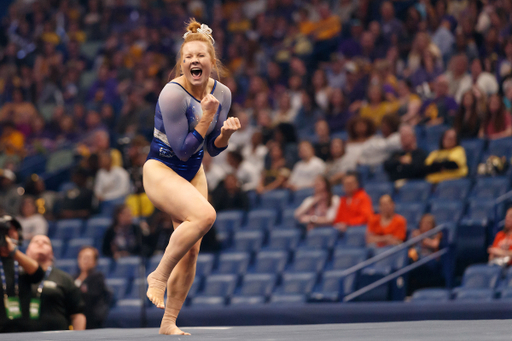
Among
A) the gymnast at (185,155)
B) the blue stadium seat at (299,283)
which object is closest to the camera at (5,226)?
A: the gymnast at (185,155)

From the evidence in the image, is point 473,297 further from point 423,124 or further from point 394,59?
point 394,59

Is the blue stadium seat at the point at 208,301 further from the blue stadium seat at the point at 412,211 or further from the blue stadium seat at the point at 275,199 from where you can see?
the blue stadium seat at the point at 412,211

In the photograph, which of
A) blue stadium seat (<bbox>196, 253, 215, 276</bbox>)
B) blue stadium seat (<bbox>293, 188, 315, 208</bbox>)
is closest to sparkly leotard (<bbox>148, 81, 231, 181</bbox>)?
blue stadium seat (<bbox>196, 253, 215, 276</bbox>)

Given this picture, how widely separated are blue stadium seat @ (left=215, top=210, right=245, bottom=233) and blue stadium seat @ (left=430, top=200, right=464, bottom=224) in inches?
97.8

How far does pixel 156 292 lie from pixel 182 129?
2.97 ft

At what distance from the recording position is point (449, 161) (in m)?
8.00

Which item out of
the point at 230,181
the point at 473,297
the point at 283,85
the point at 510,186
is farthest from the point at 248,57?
the point at 473,297

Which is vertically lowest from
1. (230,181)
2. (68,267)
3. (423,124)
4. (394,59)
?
(68,267)

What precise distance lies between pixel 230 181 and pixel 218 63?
4.77 meters

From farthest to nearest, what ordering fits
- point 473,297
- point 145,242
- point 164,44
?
point 164,44, point 145,242, point 473,297

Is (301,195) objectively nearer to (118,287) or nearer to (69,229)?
(118,287)

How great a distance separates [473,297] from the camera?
6.41 m

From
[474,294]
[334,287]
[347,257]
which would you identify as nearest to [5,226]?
[334,287]

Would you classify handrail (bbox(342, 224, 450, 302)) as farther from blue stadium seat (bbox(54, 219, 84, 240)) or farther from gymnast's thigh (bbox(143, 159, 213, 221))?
blue stadium seat (bbox(54, 219, 84, 240))
